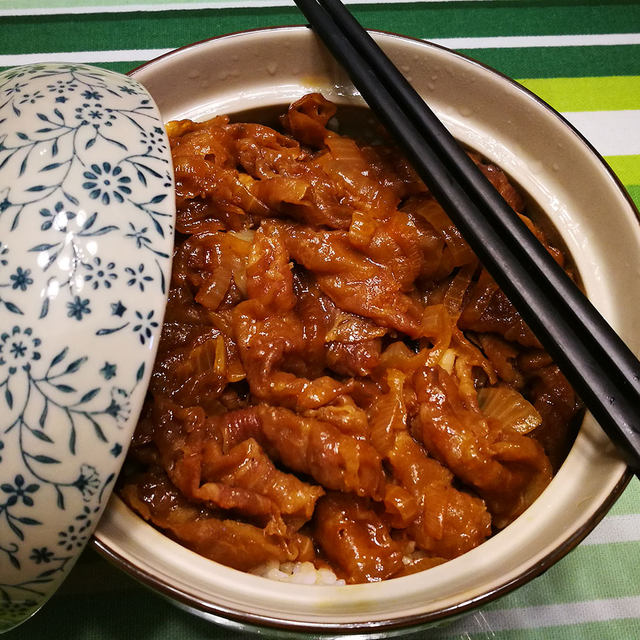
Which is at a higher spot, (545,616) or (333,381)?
(333,381)

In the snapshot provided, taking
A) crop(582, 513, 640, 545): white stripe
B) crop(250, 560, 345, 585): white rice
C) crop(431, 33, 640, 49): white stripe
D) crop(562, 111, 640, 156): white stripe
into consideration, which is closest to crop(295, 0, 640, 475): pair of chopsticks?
crop(582, 513, 640, 545): white stripe

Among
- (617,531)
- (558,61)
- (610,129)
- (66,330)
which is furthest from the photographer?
(558,61)

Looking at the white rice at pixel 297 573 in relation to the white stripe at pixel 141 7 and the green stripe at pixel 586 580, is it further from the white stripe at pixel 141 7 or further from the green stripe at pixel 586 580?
the white stripe at pixel 141 7

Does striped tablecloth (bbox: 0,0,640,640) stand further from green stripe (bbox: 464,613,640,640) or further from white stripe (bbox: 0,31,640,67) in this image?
green stripe (bbox: 464,613,640,640)

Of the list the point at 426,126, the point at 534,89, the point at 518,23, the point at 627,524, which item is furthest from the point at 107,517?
the point at 518,23

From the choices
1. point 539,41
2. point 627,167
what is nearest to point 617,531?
point 627,167

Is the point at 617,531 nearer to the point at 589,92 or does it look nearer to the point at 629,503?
the point at 629,503
